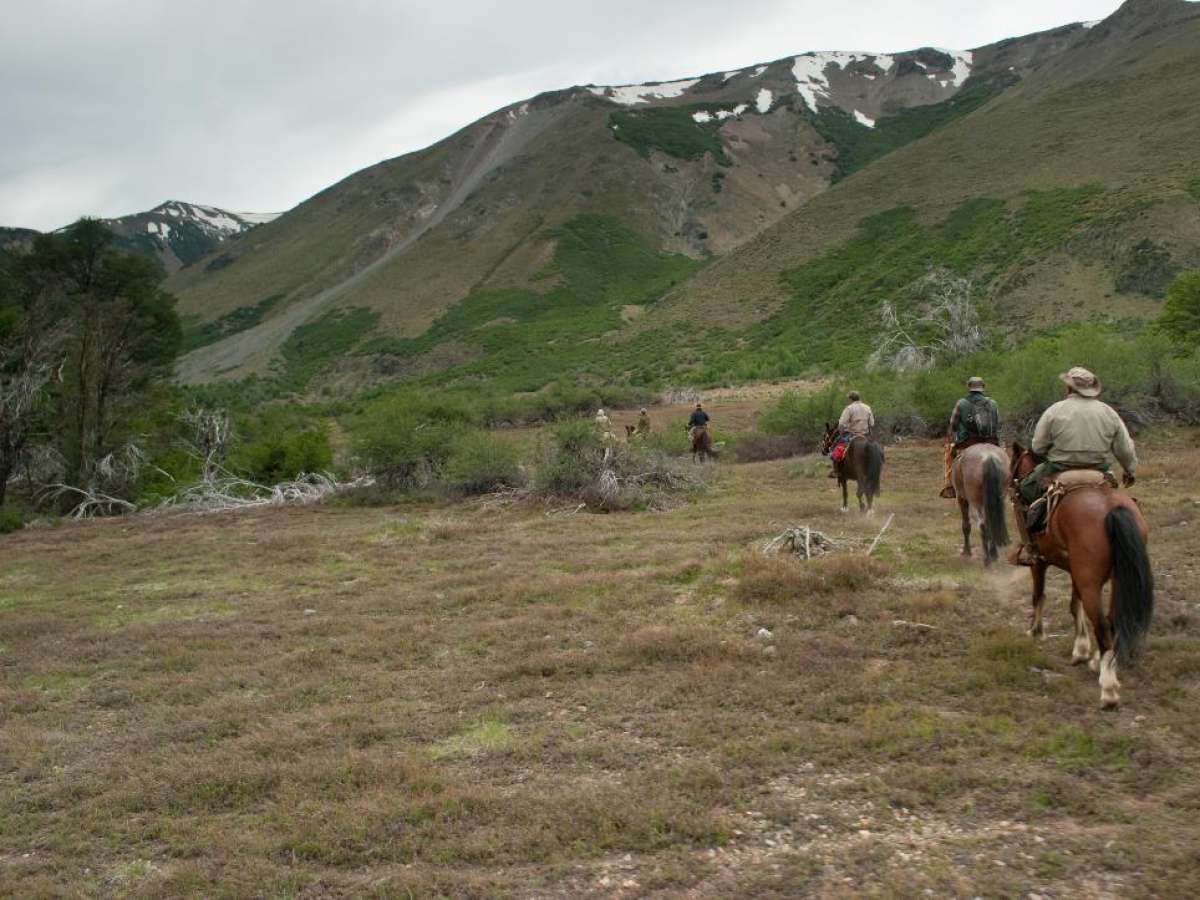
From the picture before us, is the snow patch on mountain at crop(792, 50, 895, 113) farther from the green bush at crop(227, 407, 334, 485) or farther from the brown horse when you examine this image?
the brown horse

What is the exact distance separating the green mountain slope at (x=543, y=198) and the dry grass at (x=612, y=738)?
54935 millimetres

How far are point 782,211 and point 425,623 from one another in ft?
295

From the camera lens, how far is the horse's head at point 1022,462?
6.96 meters

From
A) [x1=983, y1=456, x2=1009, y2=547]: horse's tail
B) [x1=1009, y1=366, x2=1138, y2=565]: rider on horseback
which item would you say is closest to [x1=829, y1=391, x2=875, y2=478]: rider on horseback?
[x1=983, y1=456, x2=1009, y2=547]: horse's tail

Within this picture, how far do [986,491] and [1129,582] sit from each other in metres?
3.40

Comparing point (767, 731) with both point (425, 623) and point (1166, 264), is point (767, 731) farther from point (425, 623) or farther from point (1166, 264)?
point (1166, 264)

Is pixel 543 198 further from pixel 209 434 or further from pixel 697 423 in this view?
pixel 697 423

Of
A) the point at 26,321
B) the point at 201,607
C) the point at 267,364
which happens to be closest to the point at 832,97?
the point at 267,364

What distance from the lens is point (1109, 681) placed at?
520 cm

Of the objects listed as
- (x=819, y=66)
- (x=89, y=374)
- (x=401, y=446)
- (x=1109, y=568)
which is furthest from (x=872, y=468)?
(x=819, y=66)

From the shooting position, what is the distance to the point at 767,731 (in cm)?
541

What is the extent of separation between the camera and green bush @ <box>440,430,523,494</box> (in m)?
18.1

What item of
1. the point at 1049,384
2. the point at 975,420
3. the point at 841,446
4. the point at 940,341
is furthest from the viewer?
the point at 940,341

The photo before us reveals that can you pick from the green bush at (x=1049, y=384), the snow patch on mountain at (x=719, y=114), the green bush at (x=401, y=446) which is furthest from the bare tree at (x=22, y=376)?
the snow patch on mountain at (x=719, y=114)
